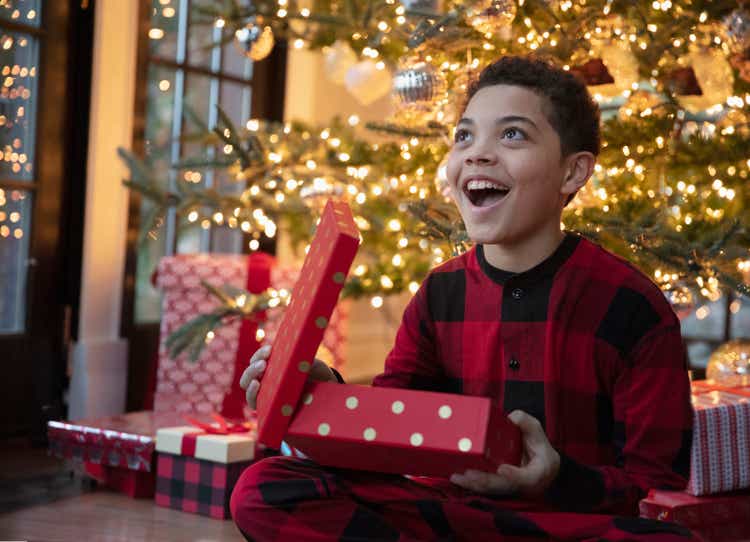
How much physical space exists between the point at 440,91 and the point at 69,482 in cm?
117

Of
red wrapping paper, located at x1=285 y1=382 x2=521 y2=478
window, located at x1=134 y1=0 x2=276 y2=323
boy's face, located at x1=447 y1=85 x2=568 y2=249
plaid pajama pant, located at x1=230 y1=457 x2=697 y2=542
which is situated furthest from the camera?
window, located at x1=134 y1=0 x2=276 y2=323

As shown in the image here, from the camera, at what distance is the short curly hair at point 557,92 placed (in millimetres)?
1415

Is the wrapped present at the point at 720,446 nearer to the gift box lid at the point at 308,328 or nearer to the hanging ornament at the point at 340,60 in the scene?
the gift box lid at the point at 308,328

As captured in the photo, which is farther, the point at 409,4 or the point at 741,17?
the point at 409,4

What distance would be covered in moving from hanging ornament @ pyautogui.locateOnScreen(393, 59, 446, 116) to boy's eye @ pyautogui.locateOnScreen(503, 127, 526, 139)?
0.84 metres

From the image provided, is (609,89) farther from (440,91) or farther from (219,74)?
(219,74)

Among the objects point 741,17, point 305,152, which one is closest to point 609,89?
point 741,17

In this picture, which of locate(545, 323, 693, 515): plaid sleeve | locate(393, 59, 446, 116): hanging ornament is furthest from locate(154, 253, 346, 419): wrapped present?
locate(545, 323, 693, 515): plaid sleeve

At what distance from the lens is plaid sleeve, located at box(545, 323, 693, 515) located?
126 centimetres

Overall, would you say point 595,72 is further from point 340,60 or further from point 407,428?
point 407,428

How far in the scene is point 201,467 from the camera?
7.36 ft

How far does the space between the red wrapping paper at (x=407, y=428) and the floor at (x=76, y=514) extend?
94 cm

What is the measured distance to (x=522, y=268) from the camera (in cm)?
143

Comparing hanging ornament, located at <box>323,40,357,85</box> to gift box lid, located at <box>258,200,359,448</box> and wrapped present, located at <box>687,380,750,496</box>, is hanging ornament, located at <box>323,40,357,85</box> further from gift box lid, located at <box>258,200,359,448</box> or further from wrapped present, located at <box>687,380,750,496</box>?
gift box lid, located at <box>258,200,359,448</box>
